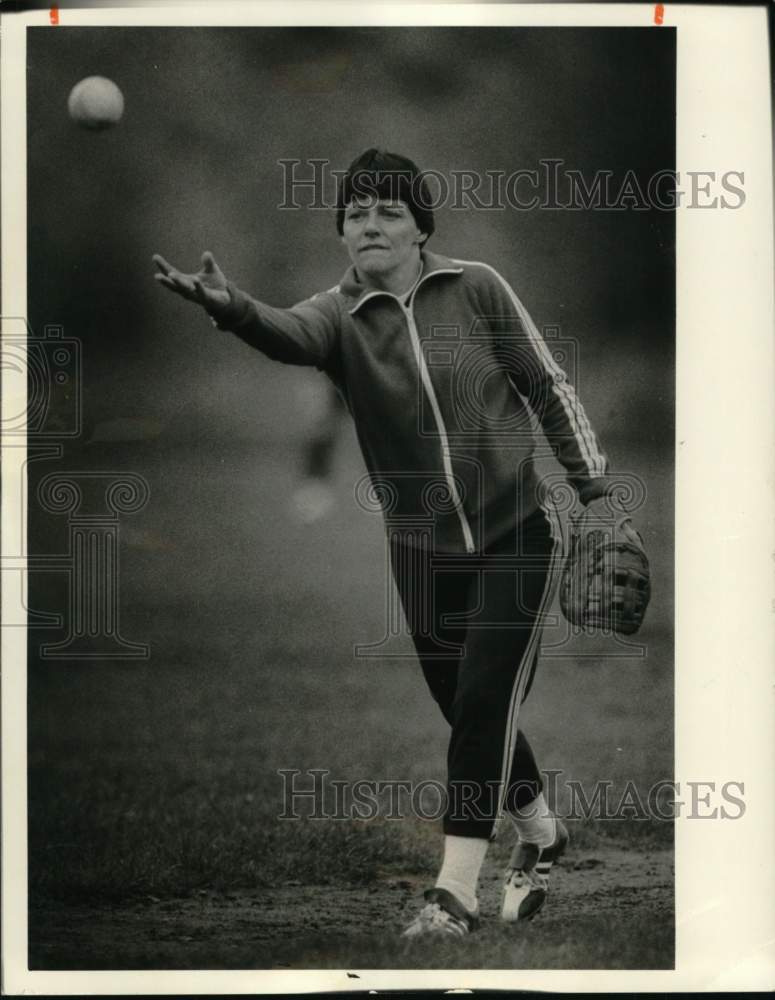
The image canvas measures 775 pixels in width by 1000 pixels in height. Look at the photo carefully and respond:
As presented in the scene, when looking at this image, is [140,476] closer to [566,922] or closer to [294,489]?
[294,489]

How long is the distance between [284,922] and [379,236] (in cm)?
188

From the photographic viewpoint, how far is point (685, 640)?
131 inches

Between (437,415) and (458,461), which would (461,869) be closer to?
(458,461)

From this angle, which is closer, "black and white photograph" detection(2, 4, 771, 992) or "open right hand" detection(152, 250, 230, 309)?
"open right hand" detection(152, 250, 230, 309)

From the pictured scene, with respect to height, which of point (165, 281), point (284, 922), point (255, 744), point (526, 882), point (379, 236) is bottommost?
point (284, 922)

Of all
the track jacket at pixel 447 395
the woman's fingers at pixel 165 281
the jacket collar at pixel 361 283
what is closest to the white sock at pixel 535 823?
the track jacket at pixel 447 395

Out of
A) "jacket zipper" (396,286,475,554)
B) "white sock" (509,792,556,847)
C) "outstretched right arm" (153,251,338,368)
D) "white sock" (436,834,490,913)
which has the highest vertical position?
"outstretched right arm" (153,251,338,368)

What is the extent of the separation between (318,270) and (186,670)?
3.78 ft

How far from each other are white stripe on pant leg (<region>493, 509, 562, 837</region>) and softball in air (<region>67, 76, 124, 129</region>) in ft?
5.46

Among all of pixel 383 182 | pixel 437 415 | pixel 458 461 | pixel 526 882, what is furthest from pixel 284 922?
pixel 383 182

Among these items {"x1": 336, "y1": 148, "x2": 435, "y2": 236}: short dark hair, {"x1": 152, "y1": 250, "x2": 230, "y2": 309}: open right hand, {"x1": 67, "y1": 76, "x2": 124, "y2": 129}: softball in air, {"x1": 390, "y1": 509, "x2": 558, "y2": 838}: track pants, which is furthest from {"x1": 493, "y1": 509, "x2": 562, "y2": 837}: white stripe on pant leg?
{"x1": 67, "y1": 76, "x2": 124, "y2": 129}: softball in air

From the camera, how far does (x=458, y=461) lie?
130 inches

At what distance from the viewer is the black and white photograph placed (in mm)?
3287

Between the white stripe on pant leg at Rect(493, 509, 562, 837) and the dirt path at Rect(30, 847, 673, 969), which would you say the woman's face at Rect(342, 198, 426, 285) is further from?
the dirt path at Rect(30, 847, 673, 969)
